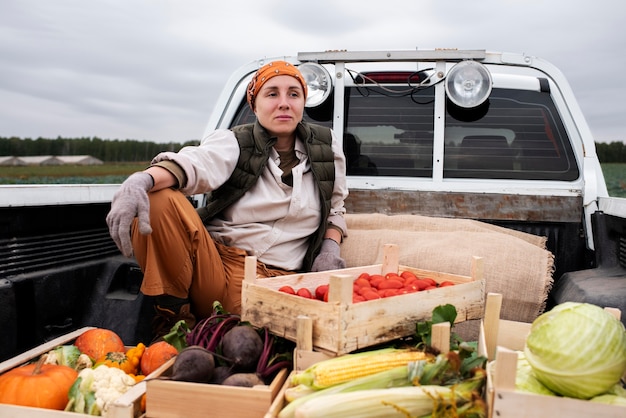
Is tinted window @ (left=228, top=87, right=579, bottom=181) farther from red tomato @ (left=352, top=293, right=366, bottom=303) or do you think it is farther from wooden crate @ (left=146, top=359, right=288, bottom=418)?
wooden crate @ (left=146, top=359, right=288, bottom=418)

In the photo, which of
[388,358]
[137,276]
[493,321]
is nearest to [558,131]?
[493,321]

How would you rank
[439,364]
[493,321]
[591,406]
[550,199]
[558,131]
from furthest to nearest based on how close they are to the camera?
[558,131], [550,199], [493,321], [439,364], [591,406]

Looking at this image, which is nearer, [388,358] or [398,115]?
[388,358]

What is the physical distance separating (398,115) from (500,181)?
2.83 ft

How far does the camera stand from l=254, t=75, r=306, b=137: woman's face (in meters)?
3.32

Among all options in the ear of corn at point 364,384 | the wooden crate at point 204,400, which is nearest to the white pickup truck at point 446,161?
the wooden crate at point 204,400

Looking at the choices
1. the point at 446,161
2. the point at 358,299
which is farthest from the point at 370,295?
the point at 446,161

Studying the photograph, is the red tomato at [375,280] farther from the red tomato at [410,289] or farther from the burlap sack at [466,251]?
the burlap sack at [466,251]

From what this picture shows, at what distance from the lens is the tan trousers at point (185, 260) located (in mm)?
2768

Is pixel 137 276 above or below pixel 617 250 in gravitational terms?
below

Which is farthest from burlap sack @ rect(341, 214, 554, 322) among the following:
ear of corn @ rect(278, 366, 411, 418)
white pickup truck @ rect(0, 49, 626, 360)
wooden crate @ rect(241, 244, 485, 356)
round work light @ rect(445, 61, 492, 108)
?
ear of corn @ rect(278, 366, 411, 418)

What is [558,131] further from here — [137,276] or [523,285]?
[137,276]

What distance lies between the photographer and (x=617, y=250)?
3.15m

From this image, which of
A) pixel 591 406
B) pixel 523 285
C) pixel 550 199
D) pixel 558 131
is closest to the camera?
pixel 591 406
